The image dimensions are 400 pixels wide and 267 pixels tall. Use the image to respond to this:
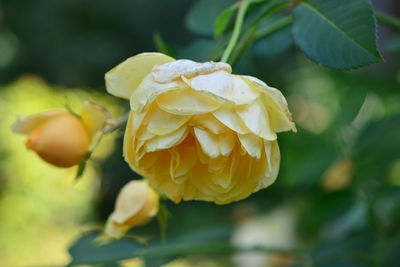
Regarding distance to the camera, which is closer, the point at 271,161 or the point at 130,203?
the point at 271,161

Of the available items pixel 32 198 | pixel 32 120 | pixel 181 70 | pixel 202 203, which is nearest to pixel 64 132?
pixel 32 120

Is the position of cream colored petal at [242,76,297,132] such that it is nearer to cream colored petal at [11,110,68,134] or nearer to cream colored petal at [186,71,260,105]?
cream colored petal at [186,71,260,105]

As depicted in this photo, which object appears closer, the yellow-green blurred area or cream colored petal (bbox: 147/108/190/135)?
cream colored petal (bbox: 147/108/190/135)

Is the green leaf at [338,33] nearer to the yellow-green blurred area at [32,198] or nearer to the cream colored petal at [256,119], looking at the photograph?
the cream colored petal at [256,119]

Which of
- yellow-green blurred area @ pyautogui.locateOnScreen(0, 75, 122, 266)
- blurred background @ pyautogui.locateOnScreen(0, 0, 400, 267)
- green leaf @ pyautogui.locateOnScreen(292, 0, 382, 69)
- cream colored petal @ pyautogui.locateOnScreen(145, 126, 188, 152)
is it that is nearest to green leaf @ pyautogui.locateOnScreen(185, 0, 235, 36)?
blurred background @ pyautogui.locateOnScreen(0, 0, 400, 267)

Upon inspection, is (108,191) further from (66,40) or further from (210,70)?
(210,70)

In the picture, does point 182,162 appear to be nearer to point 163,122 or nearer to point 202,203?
point 163,122

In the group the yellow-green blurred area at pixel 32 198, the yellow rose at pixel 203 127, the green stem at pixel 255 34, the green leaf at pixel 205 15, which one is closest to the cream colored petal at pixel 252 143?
the yellow rose at pixel 203 127

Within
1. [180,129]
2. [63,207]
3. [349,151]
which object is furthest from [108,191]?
[180,129]
